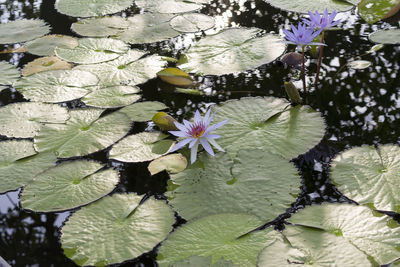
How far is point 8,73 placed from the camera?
2629 mm

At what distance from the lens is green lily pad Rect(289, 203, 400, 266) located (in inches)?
53.4

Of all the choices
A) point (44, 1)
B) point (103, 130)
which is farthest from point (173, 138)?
point (44, 1)

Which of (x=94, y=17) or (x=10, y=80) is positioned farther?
(x=94, y=17)

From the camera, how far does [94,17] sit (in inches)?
124

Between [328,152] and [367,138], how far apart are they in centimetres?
18

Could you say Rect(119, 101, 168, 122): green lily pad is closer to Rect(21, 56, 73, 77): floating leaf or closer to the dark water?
the dark water

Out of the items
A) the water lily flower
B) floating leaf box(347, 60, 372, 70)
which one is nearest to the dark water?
floating leaf box(347, 60, 372, 70)

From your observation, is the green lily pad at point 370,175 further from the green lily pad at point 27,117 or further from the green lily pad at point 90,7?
the green lily pad at point 90,7

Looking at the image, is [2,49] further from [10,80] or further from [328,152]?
[328,152]

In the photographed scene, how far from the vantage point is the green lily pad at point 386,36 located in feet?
8.28

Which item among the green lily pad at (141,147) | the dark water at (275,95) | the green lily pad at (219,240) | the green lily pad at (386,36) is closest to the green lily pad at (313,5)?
the dark water at (275,95)

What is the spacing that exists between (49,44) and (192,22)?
922mm

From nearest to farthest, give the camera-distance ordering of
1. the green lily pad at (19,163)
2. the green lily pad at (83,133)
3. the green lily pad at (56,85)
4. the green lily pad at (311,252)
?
the green lily pad at (311,252) < the green lily pad at (19,163) < the green lily pad at (83,133) < the green lily pad at (56,85)

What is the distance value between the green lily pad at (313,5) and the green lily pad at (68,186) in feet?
5.71
